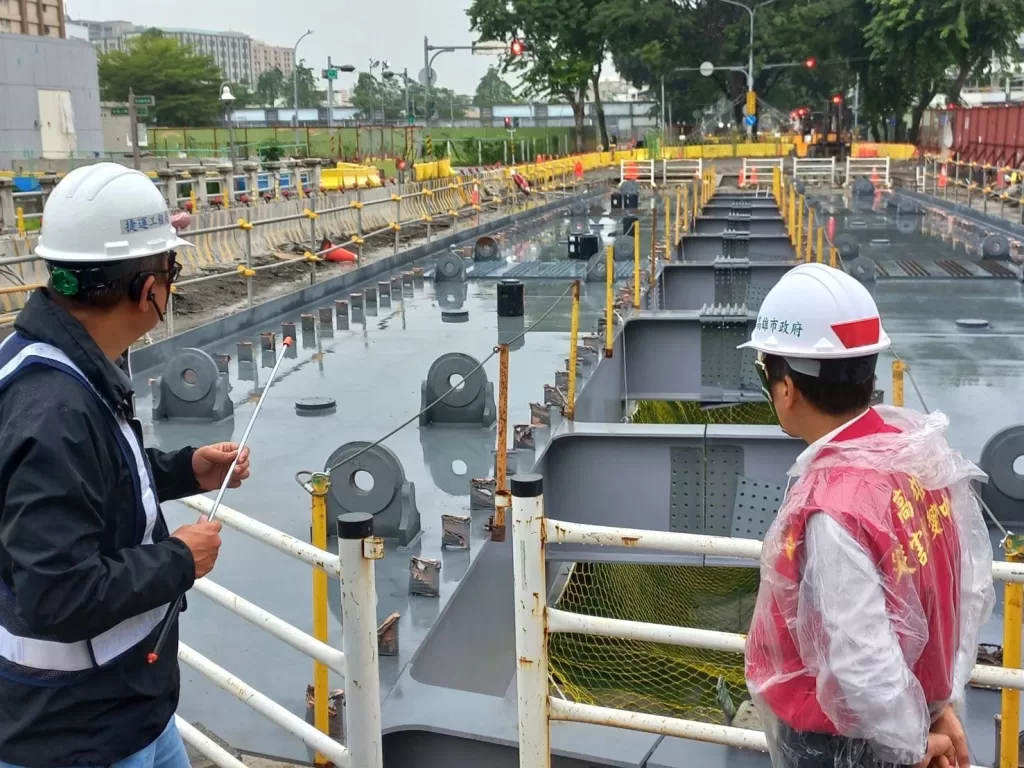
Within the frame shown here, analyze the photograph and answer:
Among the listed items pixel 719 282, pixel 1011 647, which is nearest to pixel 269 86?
pixel 719 282

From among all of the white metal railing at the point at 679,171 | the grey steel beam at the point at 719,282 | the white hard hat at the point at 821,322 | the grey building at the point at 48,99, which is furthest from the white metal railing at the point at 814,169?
the white hard hat at the point at 821,322

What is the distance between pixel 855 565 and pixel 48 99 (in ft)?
161

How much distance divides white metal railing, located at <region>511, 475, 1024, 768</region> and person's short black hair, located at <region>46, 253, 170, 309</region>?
130cm

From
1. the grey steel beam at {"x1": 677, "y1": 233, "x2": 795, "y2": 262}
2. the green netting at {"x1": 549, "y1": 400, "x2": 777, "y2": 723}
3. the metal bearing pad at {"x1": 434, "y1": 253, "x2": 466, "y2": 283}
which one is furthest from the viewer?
the grey steel beam at {"x1": 677, "y1": 233, "x2": 795, "y2": 262}

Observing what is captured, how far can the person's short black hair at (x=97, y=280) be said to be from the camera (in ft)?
7.68

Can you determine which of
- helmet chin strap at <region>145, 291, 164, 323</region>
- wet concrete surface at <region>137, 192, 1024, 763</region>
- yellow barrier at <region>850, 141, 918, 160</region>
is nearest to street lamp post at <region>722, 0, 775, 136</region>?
yellow barrier at <region>850, 141, 918, 160</region>

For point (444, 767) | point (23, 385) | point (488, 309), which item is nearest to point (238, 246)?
point (488, 309)

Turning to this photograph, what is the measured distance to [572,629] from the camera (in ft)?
11.5

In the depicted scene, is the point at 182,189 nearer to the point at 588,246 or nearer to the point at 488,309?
the point at 588,246

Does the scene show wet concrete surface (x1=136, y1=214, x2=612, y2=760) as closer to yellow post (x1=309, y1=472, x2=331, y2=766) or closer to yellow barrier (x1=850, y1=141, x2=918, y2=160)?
yellow post (x1=309, y1=472, x2=331, y2=766)

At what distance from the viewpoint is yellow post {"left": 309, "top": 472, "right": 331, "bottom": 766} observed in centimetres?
377

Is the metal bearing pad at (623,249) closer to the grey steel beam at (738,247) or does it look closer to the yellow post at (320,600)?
the grey steel beam at (738,247)

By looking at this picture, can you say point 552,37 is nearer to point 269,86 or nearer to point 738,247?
point 738,247

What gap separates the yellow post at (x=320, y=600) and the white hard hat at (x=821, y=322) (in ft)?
6.05
